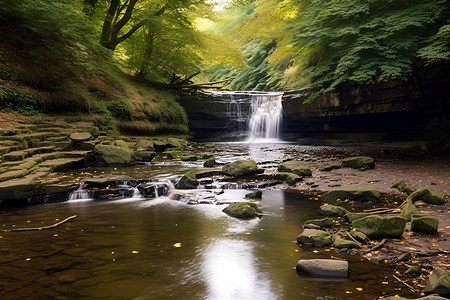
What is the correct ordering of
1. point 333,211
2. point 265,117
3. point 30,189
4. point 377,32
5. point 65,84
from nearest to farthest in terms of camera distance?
point 333,211 → point 30,189 → point 377,32 → point 65,84 → point 265,117

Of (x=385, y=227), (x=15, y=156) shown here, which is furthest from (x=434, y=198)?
(x=15, y=156)

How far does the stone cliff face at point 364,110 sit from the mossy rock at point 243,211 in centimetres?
→ 1005

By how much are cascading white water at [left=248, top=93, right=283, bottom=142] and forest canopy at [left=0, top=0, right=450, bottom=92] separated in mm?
2153

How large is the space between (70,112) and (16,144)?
4.60 metres

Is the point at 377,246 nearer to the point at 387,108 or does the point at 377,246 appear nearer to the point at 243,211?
the point at 243,211

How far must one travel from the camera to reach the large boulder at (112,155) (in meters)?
11.4

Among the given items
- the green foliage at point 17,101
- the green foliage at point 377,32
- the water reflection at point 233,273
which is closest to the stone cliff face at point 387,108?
the green foliage at point 377,32

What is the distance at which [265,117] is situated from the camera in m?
22.2

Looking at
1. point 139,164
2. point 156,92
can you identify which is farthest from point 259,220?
point 156,92

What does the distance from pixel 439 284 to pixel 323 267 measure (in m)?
1.12

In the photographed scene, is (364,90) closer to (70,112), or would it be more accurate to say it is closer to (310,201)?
(310,201)

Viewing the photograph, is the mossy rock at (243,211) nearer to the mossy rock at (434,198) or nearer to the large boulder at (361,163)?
the mossy rock at (434,198)

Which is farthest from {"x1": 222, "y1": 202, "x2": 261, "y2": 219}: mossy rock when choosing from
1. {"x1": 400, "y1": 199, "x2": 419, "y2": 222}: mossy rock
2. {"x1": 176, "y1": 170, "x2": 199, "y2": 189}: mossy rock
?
{"x1": 400, "y1": 199, "x2": 419, "y2": 222}: mossy rock

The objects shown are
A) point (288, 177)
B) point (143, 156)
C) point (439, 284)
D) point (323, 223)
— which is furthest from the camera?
point (143, 156)
